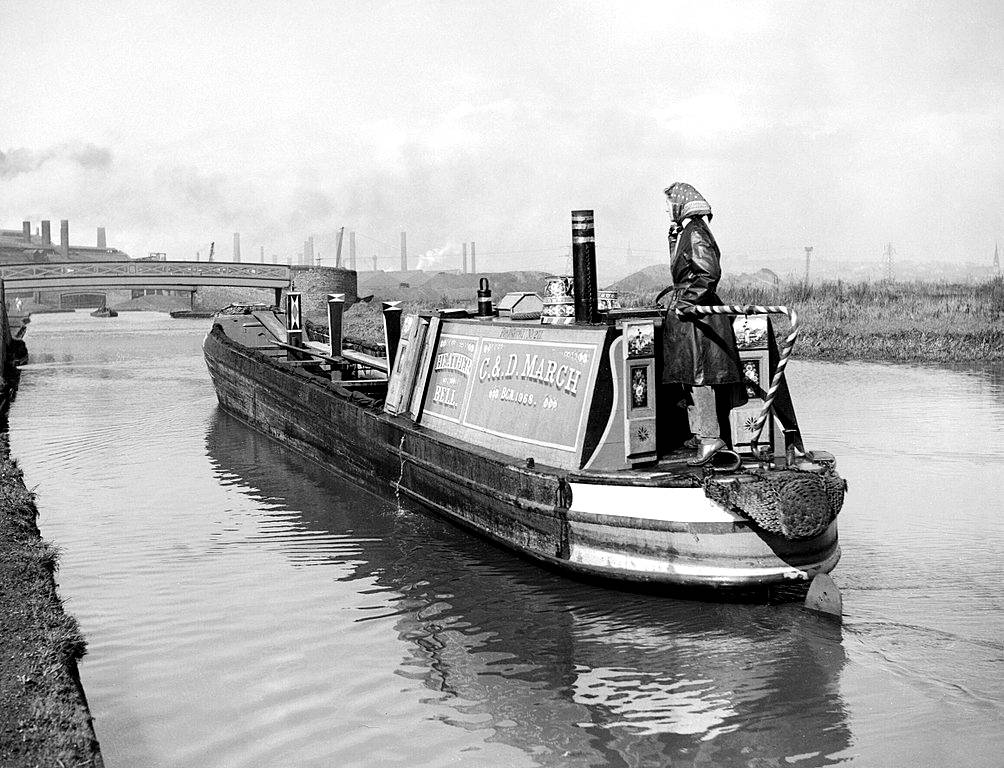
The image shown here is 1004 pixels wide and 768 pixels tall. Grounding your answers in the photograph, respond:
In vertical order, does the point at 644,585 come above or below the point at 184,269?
below

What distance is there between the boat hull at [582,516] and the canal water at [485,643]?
293 millimetres

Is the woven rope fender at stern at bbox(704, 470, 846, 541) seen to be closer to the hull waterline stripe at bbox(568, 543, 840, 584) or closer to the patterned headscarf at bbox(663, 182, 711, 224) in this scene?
the hull waterline stripe at bbox(568, 543, 840, 584)

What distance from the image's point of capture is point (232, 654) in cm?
727

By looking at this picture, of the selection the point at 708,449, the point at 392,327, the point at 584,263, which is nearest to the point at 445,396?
the point at 584,263

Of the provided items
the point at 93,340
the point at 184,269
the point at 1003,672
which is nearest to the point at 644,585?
the point at 1003,672

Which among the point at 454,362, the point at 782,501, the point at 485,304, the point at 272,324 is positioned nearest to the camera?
the point at 782,501

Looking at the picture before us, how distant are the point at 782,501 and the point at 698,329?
1402mm

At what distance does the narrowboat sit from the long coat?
0.96 ft

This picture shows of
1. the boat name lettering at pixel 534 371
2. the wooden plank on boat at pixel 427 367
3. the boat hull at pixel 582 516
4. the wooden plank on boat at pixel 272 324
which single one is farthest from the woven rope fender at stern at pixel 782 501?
the wooden plank on boat at pixel 272 324

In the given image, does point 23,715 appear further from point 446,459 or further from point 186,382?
point 186,382

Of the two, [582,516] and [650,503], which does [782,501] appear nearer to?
[650,503]

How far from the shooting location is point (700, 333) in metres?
7.94

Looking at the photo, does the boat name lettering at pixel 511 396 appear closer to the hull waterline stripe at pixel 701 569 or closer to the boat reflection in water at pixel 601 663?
the boat reflection in water at pixel 601 663

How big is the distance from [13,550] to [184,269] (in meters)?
61.9
